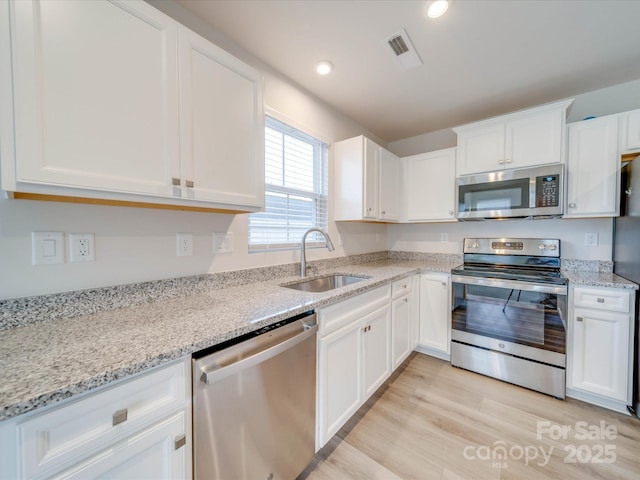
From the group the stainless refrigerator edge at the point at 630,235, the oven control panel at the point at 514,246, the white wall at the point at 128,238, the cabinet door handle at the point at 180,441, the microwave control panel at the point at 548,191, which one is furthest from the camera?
the oven control panel at the point at 514,246

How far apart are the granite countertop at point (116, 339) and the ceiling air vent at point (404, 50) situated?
1623mm

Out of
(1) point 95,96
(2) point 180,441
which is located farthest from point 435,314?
(1) point 95,96

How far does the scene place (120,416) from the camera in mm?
676

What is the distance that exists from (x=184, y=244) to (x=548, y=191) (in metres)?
2.66

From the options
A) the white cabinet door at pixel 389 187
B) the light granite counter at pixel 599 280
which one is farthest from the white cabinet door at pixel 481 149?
the light granite counter at pixel 599 280

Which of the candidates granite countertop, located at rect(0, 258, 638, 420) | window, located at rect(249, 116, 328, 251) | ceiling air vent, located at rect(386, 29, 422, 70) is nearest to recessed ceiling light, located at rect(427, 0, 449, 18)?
ceiling air vent, located at rect(386, 29, 422, 70)

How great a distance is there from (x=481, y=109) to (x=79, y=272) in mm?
3249

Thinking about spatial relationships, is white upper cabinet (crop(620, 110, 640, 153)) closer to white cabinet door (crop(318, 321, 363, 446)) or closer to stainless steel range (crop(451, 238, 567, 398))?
stainless steel range (crop(451, 238, 567, 398))

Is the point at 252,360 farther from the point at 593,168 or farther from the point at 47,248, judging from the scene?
the point at 593,168

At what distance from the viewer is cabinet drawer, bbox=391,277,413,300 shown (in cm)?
202

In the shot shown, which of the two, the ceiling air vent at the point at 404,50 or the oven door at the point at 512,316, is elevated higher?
the ceiling air vent at the point at 404,50

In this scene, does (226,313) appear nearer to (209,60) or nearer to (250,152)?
(250,152)

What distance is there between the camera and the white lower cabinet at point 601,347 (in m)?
1.68

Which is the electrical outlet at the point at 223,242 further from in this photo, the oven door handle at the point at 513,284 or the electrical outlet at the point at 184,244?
the oven door handle at the point at 513,284
